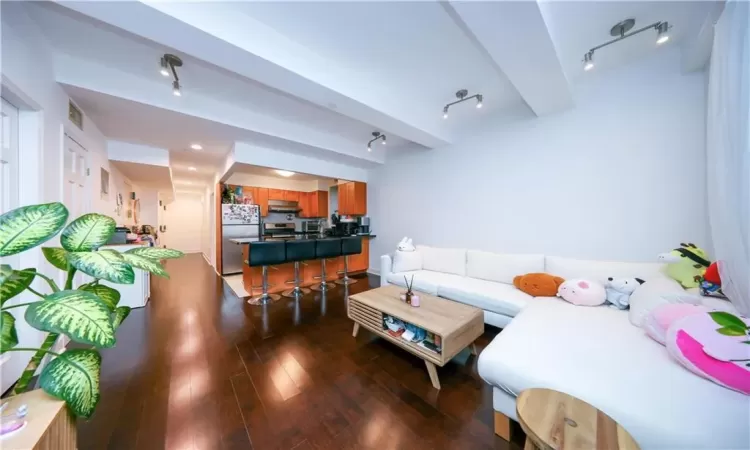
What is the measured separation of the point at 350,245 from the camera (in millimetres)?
4438

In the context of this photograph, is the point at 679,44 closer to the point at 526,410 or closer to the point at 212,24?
the point at 526,410

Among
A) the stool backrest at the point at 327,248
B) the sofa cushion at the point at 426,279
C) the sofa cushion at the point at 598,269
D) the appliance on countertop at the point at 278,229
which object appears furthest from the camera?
the appliance on countertop at the point at 278,229

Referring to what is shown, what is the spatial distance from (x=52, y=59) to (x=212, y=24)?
5.63 feet

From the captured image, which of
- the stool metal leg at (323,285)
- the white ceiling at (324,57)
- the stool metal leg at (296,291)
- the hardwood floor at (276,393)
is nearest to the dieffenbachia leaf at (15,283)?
the hardwood floor at (276,393)

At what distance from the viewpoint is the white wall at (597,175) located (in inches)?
82.8

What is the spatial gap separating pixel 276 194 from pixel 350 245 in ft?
9.19

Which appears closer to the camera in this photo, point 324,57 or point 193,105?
point 324,57

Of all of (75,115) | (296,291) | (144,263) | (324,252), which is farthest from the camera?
(324,252)

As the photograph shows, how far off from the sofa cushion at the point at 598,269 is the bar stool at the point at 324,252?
3037 millimetres

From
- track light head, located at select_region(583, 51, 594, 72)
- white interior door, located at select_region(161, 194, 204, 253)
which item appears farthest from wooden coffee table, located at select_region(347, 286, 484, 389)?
white interior door, located at select_region(161, 194, 204, 253)

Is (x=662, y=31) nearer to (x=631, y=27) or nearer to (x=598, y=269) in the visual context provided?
(x=631, y=27)

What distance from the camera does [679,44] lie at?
2.06m

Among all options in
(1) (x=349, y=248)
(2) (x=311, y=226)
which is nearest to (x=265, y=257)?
(1) (x=349, y=248)

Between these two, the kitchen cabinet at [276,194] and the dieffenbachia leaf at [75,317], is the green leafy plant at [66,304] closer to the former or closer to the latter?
the dieffenbachia leaf at [75,317]
